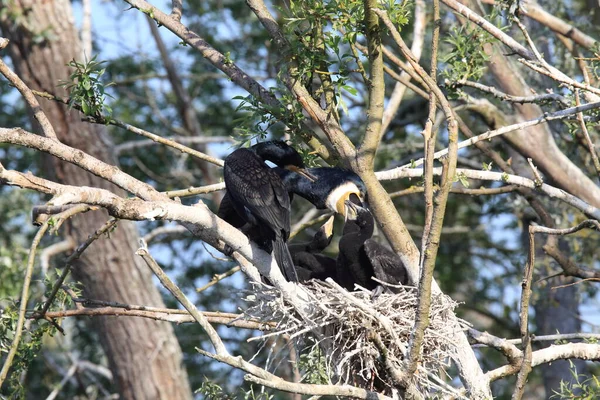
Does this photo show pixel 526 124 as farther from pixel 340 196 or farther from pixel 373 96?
pixel 340 196

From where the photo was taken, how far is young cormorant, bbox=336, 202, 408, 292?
4.84m

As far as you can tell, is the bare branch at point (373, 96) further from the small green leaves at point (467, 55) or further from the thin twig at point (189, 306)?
the thin twig at point (189, 306)

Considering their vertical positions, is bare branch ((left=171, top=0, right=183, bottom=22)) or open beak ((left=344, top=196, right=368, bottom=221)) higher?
bare branch ((left=171, top=0, right=183, bottom=22))

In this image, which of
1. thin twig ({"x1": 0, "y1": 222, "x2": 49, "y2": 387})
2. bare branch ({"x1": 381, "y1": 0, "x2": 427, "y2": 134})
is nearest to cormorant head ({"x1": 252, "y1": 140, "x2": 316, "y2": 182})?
bare branch ({"x1": 381, "y1": 0, "x2": 427, "y2": 134})

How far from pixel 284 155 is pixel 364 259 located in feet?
2.54

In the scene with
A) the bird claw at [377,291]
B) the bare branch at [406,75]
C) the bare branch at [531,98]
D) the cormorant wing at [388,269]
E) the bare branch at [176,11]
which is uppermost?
the bare branch at [406,75]

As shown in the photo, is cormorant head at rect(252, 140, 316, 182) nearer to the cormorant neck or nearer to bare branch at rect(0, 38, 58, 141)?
the cormorant neck

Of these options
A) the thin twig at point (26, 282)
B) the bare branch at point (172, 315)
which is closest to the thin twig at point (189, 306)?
the thin twig at point (26, 282)

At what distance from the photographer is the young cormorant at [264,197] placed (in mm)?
4391

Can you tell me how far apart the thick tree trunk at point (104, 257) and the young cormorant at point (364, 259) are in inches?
122

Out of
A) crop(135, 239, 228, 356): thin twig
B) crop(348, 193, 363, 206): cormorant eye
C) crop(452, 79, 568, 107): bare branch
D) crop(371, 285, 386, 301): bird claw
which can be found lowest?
crop(135, 239, 228, 356): thin twig

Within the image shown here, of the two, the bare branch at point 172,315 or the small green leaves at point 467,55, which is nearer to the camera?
the bare branch at point 172,315

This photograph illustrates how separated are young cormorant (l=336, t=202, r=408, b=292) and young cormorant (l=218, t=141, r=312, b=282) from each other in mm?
483

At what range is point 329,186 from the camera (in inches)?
188
